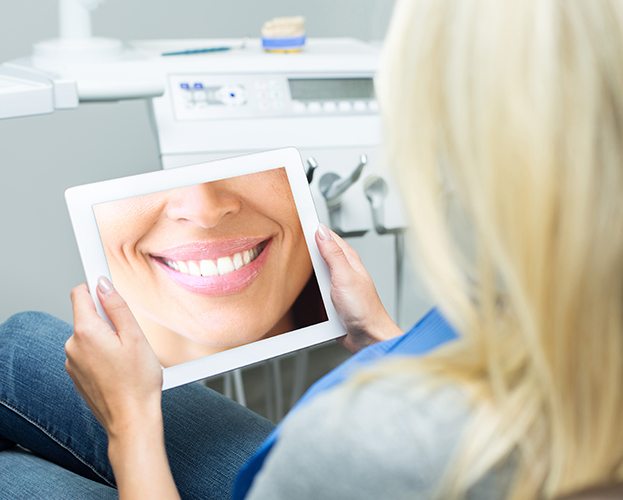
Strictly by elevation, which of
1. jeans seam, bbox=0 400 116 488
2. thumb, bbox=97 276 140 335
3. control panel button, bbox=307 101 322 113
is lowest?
jeans seam, bbox=0 400 116 488

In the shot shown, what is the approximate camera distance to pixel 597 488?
46cm

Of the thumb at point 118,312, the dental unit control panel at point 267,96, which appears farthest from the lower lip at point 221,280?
the dental unit control panel at point 267,96

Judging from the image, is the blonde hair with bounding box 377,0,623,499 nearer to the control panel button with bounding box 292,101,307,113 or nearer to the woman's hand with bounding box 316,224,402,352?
the woman's hand with bounding box 316,224,402,352

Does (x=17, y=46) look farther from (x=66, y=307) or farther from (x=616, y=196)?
(x=616, y=196)

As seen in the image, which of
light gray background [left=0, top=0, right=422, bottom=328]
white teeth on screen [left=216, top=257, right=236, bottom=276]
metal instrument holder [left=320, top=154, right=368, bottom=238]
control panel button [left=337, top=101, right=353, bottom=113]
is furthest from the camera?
light gray background [left=0, top=0, right=422, bottom=328]

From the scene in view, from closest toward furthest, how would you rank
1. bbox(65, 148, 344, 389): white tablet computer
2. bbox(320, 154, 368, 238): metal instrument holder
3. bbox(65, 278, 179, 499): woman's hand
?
bbox(65, 278, 179, 499): woman's hand < bbox(65, 148, 344, 389): white tablet computer < bbox(320, 154, 368, 238): metal instrument holder

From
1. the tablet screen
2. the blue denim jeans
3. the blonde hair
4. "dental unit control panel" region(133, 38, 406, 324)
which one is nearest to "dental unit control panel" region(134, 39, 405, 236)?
"dental unit control panel" region(133, 38, 406, 324)

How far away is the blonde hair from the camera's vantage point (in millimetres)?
423

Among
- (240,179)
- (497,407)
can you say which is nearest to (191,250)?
(240,179)

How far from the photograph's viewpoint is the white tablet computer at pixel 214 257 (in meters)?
0.84

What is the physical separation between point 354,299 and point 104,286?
0.27 meters

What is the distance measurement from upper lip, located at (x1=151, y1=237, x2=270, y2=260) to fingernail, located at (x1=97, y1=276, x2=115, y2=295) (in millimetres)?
101

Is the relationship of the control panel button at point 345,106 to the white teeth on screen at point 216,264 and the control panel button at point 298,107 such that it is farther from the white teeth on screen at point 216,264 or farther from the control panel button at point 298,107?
the white teeth on screen at point 216,264

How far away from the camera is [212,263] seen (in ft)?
3.07
